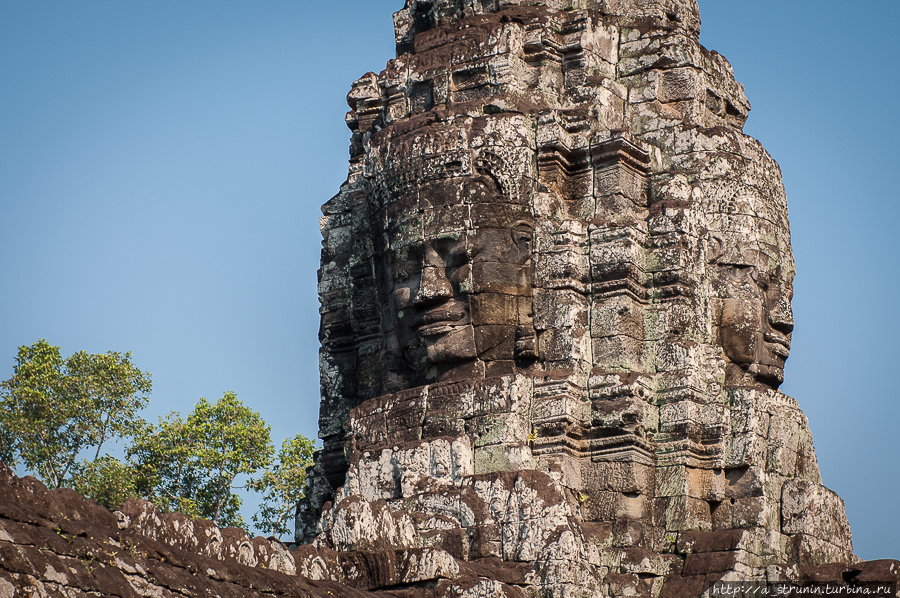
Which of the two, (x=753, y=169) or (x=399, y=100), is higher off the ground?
(x=399, y=100)

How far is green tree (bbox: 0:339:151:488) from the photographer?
26.8 metres

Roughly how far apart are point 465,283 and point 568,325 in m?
1.23

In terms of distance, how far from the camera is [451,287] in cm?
1711

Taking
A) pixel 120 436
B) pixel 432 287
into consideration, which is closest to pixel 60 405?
pixel 120 436

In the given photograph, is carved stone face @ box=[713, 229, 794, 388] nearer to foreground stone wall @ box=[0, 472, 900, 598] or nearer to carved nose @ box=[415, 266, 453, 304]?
foreground stone wall @ box=[0, 472, 900, 598]

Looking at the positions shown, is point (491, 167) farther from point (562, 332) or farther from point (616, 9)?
point (616, 9)

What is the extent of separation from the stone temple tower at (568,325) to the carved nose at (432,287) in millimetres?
30

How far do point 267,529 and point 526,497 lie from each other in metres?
13.9

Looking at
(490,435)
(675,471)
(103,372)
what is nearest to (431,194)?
(490,435)

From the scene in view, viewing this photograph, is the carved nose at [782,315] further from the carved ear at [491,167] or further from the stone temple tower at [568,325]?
the carved ear at [491,167]

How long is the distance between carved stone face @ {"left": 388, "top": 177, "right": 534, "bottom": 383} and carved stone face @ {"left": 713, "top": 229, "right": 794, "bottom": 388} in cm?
228

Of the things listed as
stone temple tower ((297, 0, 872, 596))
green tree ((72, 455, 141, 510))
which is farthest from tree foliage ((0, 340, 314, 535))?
stone temple tower ((297, 0, 872, 596))

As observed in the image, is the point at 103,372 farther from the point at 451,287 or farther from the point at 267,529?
the point at 451,287

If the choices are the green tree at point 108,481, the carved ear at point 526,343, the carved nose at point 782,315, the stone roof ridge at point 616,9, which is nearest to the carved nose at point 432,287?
the carved ear at point 526,343
